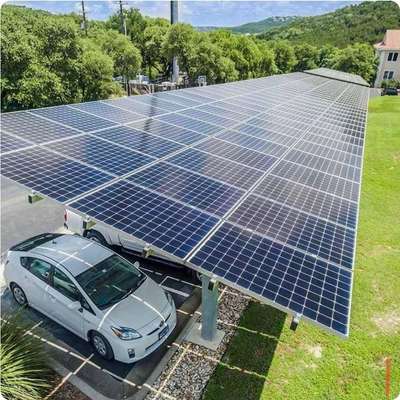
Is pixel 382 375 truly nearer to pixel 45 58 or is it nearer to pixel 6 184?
pixel 6 184

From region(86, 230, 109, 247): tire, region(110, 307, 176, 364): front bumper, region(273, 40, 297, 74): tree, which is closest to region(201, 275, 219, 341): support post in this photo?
region(110, 307, 176, 364): front bumper

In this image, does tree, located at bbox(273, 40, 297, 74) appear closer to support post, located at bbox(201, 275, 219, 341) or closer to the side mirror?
support post, located at bbox(201, 275, 219, 341)

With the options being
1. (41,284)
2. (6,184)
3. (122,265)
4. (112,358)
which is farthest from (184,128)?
(6,184)

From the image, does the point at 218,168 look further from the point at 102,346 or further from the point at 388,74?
the point at 388,74

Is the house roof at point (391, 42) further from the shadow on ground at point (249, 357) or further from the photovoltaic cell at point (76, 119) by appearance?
the shadow on ground at point (249, 357)

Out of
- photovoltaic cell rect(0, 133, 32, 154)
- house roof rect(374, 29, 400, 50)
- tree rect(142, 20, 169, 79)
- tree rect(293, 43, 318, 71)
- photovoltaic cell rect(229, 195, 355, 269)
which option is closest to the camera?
photovoltaic cell rect(229, 195, 355, 269)
